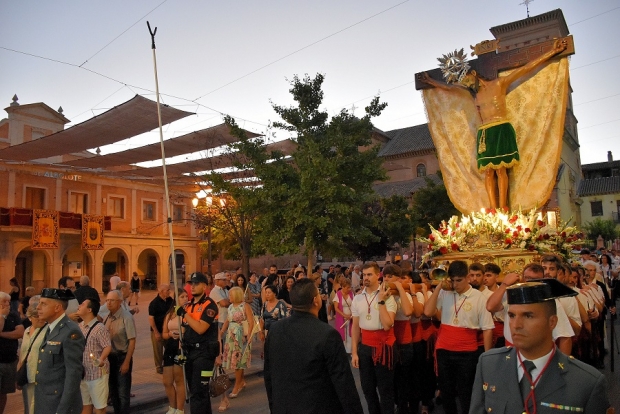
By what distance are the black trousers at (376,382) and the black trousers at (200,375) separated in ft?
5.87

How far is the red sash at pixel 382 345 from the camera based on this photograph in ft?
18.7

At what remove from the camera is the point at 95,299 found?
20.8 feet

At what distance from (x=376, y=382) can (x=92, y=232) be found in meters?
27.4

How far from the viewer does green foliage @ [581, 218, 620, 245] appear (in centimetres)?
5691

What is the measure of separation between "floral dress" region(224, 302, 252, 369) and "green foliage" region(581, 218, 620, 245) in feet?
191

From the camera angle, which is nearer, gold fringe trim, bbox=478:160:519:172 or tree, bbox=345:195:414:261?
gold fringe trim, bbox=478:160:519:172

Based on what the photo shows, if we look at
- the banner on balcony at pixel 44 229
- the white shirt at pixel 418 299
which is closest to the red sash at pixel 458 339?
the white shirt at pixel 418 299

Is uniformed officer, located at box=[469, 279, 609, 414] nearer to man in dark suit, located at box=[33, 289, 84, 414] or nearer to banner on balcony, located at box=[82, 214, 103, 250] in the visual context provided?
man in dark suit, located at box=[33, 289, 84, 414]

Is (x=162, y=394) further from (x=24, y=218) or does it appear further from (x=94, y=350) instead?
(x=24, y=218)

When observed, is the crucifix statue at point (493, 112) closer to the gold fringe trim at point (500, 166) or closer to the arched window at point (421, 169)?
the gold fringe trim at point (500, 166)

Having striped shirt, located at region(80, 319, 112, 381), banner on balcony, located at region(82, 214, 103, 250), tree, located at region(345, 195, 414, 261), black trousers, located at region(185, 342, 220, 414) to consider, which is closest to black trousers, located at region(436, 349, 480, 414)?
black trousers, located at region(185, 342, 220, 414)

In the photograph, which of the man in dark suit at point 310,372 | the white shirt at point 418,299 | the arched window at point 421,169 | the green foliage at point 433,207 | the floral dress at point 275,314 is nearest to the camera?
the man in dark suit at point 310,372

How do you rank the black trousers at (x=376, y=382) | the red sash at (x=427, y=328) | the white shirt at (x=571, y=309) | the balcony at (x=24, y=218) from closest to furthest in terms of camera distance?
the white shirt at (x=571, y=309)
the black trousers at (x=376, y=382)
the red sash at (x=427, y=328)
the balcony at (x=24, y=218)

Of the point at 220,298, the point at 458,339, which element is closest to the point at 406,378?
the point at 458,339
